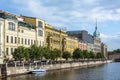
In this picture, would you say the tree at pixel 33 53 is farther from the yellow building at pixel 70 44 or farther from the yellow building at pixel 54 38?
the yellow building at pixel 70 44

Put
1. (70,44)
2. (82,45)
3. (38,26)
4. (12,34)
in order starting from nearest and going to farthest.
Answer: (12,34)
(38,26)
(70,44)
(82,45)

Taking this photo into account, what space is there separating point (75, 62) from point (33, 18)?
91.8 feet

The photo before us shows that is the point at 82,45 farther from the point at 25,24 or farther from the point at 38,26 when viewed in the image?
the point at 25,24

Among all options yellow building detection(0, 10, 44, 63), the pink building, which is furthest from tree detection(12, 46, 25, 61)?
the pink building

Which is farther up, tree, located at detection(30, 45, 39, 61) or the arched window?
the arched window

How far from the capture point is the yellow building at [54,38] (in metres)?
120

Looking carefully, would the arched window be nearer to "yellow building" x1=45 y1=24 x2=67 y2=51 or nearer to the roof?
the roof

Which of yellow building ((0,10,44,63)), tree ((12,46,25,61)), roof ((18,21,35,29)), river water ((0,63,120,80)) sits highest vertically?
roof ((18,21,35,29))

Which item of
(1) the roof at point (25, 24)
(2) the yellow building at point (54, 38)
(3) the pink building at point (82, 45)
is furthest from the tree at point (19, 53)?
(3) the pink building at point (82, 45)

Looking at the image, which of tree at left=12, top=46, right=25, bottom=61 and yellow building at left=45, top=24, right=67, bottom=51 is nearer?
tree at left=12, top=46, right=25, bottom=61

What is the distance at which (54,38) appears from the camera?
128 meters

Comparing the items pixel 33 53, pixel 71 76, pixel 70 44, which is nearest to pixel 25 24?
pixel 33 53

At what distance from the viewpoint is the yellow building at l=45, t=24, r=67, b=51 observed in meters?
120

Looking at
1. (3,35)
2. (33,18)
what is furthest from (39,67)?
(33,18)
